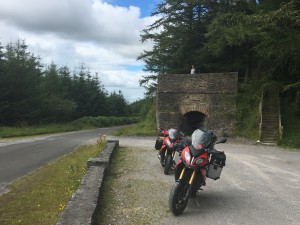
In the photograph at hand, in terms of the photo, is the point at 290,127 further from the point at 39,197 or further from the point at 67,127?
the point at 67,127

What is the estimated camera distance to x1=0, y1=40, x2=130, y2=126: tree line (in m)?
34.4

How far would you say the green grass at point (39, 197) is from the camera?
5.81 m

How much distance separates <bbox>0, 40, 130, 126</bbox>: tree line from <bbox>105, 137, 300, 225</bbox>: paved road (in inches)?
1039

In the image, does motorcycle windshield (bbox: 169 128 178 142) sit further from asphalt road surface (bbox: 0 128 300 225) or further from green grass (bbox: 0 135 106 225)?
green grass (bbox: 0 135 106 225)

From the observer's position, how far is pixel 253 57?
26000mm

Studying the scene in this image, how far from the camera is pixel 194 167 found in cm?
587

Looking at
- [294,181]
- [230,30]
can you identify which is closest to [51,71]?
[230,30]

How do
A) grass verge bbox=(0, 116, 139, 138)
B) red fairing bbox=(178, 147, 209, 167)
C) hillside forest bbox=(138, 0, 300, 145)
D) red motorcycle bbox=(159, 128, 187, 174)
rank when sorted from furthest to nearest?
1. grass verge bbox=(0, 116, 139, 138)
2. hillside forest bbox=(138, 0, 300, 145)
3. red motorcycle bbox=(159, 128, 187, 174)
4. red fairing bbox=(178, 147, 209, 167)

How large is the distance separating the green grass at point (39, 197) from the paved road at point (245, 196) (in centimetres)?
152

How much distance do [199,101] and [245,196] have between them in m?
16.0

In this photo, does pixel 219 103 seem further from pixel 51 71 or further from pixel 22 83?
pixel 51 71

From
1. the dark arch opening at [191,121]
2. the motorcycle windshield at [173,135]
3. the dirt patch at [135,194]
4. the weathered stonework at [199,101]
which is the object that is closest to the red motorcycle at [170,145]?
the motorcycle windshield at [173,135]

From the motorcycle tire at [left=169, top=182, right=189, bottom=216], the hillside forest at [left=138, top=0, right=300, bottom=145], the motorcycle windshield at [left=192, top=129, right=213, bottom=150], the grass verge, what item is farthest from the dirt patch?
the grass verge

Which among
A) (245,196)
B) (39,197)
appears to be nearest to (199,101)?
(245,196)
